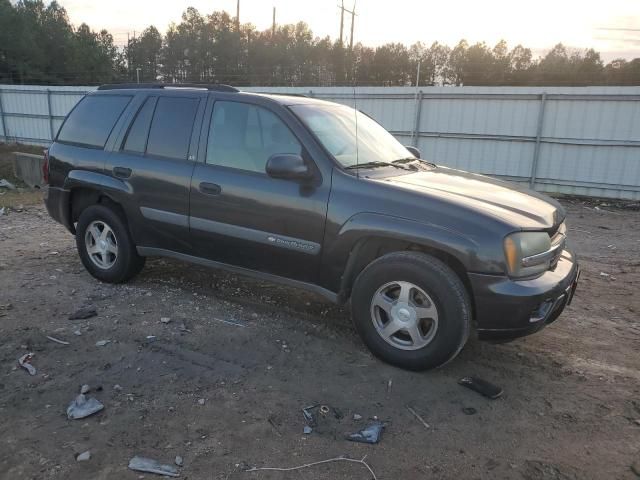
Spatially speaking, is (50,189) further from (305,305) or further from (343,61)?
(343,61)

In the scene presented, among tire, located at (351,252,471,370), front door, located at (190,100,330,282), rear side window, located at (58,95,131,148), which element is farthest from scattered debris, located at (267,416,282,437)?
rear side window, located at (58,95,131,148)

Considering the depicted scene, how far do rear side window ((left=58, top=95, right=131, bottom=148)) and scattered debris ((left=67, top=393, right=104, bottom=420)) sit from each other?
269cm

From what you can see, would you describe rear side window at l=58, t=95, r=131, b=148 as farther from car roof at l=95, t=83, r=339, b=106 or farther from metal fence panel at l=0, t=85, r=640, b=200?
metal fence panel at l=0, t=85, r=640, b=200

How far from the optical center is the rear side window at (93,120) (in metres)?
5.02

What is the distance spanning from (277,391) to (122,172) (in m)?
2.65

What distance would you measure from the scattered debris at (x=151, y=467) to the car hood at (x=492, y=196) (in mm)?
2281

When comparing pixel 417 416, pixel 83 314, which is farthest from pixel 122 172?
pixel 417 416

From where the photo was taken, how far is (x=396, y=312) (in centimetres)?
361

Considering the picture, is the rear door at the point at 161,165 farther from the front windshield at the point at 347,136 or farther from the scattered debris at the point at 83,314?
the front windshield at the point at 347,136

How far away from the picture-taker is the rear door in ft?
14.7

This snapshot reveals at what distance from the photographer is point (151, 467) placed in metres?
2.64

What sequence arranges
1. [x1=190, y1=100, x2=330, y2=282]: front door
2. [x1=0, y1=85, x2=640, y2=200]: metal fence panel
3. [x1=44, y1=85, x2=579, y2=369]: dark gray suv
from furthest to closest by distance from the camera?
[x1=0, y1=85, x2=640, y2=200]: metal fence panel
[x1=190, y1=100, x2=330, y2=282]: front door
[x1=44, y1=85, x2=579, y2=369]: dark gray suv

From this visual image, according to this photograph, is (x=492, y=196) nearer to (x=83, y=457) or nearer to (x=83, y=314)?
(x=83, y=457)

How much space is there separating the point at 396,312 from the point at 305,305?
145cm
